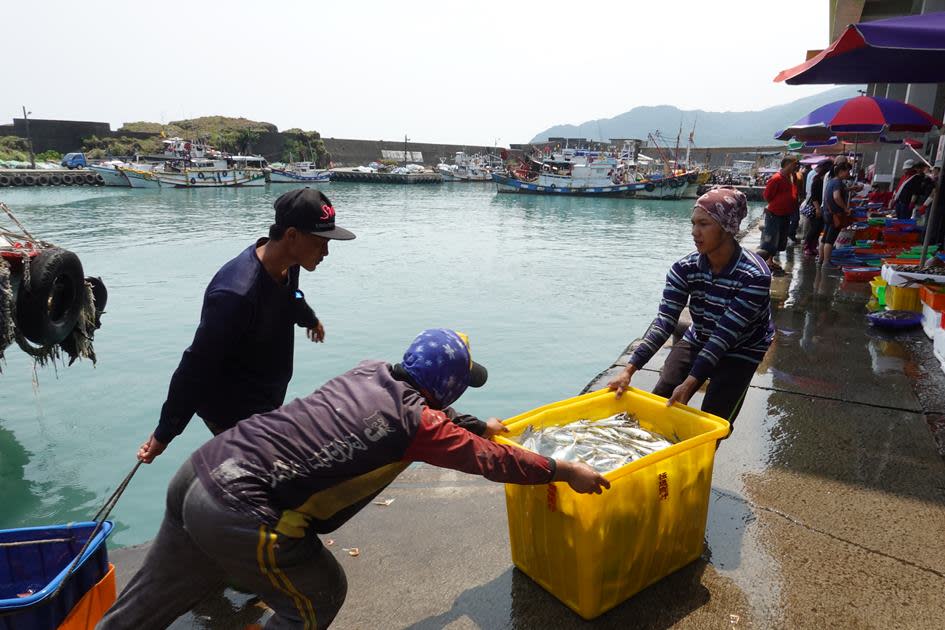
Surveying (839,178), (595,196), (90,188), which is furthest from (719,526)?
(90,188)

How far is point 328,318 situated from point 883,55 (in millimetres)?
9642

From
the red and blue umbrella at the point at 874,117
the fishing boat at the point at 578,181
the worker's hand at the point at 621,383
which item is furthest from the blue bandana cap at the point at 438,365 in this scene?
the fishing boat at the point at 578,181

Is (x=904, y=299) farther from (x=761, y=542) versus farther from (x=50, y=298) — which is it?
(x=50, y=298)

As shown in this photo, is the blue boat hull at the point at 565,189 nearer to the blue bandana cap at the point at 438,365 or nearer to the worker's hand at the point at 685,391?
the worker's hand at the point at 685,391

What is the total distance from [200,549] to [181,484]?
25 cm

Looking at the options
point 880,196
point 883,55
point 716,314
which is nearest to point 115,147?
point 880,196

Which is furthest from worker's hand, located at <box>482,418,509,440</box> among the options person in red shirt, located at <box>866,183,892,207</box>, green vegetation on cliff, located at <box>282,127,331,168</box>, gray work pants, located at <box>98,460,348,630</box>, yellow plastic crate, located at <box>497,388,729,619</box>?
green vegetation on cliff, located at <box>282,127,331,168</box>

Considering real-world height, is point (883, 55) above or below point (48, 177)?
above

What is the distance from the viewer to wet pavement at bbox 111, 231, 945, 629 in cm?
251

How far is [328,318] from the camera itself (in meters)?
12.0

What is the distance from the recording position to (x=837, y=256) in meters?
10.8

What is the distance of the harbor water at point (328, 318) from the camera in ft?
20.6

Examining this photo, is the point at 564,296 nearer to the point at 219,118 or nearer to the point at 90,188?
the point at 90,188

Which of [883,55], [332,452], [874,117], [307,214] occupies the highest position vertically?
[883,55]
